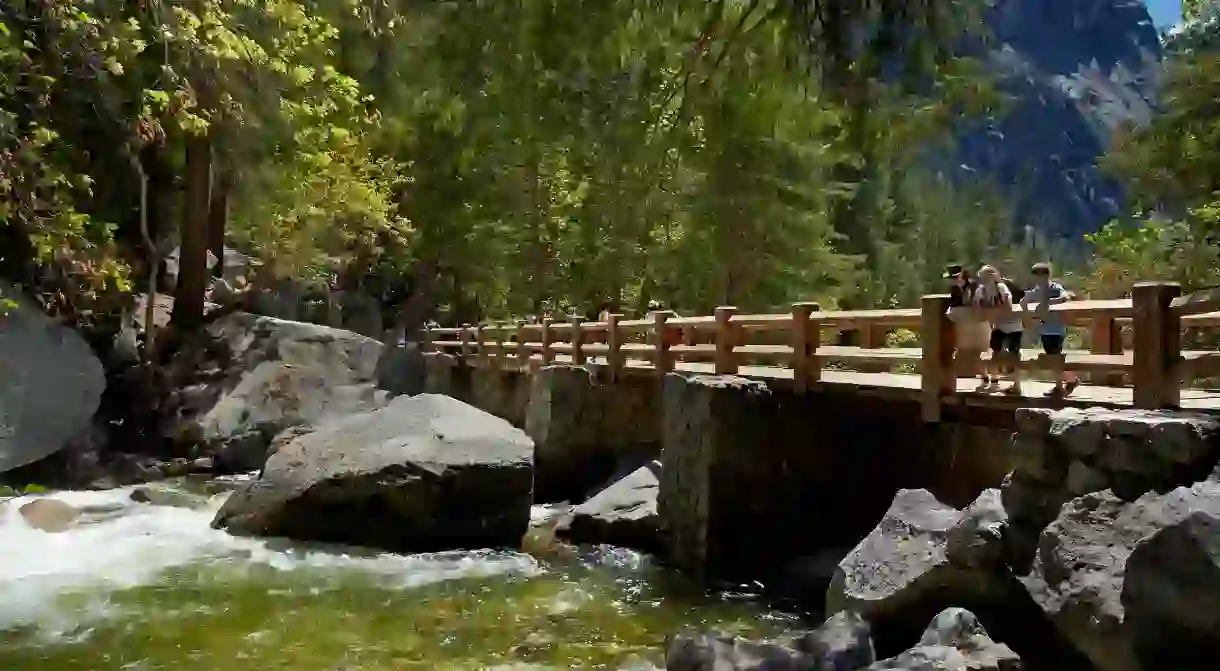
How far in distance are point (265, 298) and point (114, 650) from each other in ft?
60.0

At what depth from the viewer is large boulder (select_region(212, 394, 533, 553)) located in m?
10.3

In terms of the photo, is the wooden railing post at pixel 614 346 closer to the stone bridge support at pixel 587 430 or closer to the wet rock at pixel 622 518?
the stone bridge support at pixel 587 430

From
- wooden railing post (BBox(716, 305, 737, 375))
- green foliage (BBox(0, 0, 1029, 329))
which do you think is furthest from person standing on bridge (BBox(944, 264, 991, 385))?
wooden railing post (BBox(716, 305, 737, 375))

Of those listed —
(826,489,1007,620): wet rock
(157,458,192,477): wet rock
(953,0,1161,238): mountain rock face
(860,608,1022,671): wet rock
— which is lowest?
(157,458,192,477): wet rock

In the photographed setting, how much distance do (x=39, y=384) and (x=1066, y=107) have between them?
114280 mm

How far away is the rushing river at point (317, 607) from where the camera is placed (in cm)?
682

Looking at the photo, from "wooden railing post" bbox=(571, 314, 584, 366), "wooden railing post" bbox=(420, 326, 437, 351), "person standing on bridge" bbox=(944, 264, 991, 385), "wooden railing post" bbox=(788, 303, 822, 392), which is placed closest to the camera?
"person standing on bridge" bbox=(944, 264, 991, 385)

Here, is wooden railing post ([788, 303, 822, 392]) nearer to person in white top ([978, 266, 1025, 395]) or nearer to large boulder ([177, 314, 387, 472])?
person in white top ([978, 266, 1025, 395])

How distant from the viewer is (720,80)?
637 cm

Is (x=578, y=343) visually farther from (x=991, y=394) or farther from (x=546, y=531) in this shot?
(x=991, y=394)

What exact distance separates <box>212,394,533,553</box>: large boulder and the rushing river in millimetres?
360

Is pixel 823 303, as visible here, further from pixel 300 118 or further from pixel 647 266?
pixel 300 118

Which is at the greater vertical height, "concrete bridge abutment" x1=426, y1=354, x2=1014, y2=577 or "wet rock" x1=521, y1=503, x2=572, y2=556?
"concrete bridge abutment" x1=426, y1=354, x2=1014, y2=577

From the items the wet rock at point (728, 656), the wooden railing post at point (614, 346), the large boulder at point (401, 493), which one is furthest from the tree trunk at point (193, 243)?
the wet rock at point (728, 656)
